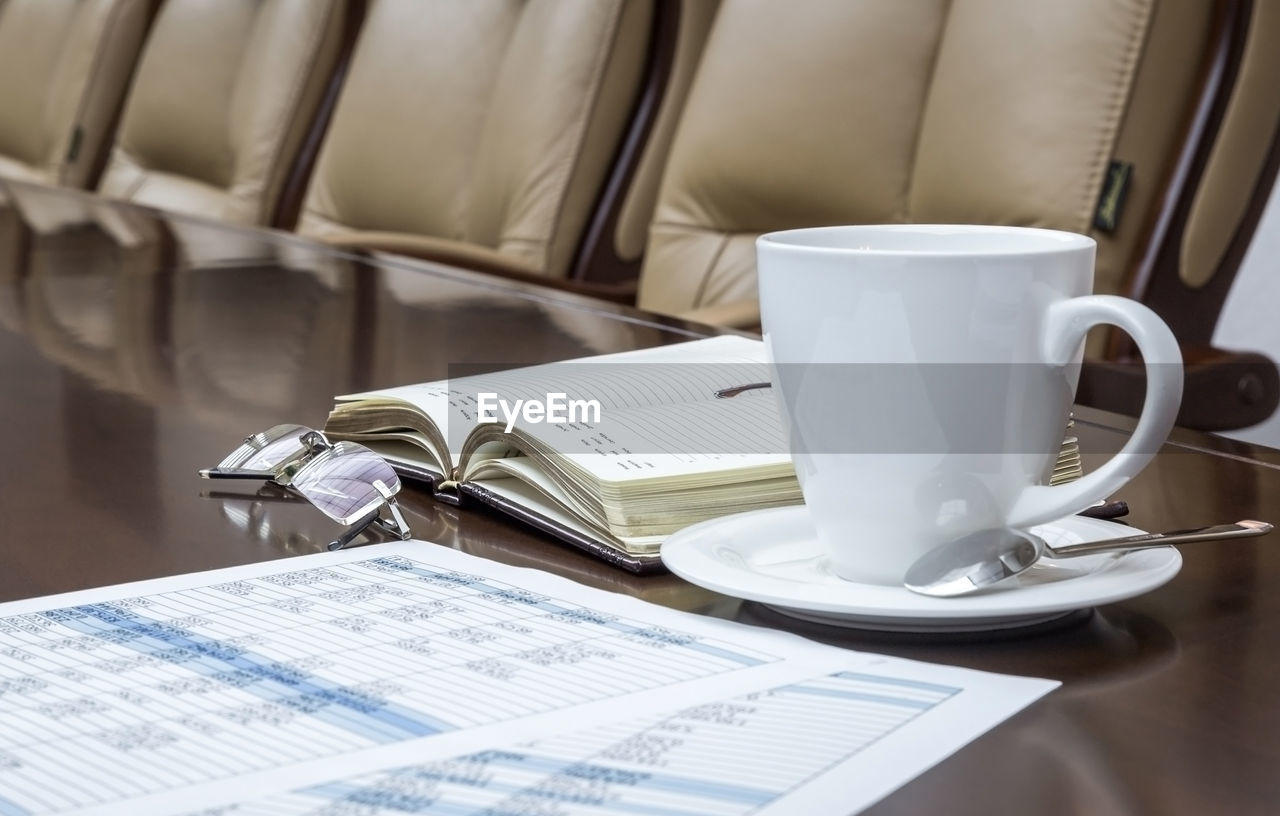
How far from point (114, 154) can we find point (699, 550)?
3.22 meters

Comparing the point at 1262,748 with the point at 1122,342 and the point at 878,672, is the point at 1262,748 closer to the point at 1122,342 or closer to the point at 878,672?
the point at 878,672

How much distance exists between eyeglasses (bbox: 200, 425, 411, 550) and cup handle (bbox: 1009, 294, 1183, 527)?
9.0 inches

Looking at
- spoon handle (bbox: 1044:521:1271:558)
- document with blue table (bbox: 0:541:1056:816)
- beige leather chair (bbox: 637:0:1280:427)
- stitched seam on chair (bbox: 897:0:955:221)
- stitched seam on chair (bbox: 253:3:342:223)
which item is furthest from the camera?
stitched seam on chair (bbox: 253:3:342:223)

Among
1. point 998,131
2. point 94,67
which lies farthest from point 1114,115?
point 94,67

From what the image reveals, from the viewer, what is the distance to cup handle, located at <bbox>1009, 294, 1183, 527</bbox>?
0.38m

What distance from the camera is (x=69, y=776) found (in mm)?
303

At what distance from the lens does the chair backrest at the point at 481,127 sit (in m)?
2.06

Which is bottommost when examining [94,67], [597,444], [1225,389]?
[1225,389]

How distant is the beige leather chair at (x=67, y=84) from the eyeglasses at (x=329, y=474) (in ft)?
10.4

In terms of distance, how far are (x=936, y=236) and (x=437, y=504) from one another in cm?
22

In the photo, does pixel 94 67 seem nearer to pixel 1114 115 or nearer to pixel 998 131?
pixel 998 131

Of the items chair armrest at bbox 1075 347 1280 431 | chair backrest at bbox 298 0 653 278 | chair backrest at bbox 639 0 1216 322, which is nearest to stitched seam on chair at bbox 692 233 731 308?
chair backrest at bbox 639 0 1216 322

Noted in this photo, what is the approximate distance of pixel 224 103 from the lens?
3.00 metres

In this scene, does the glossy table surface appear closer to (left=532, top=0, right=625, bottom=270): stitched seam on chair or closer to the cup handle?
the cup handle
